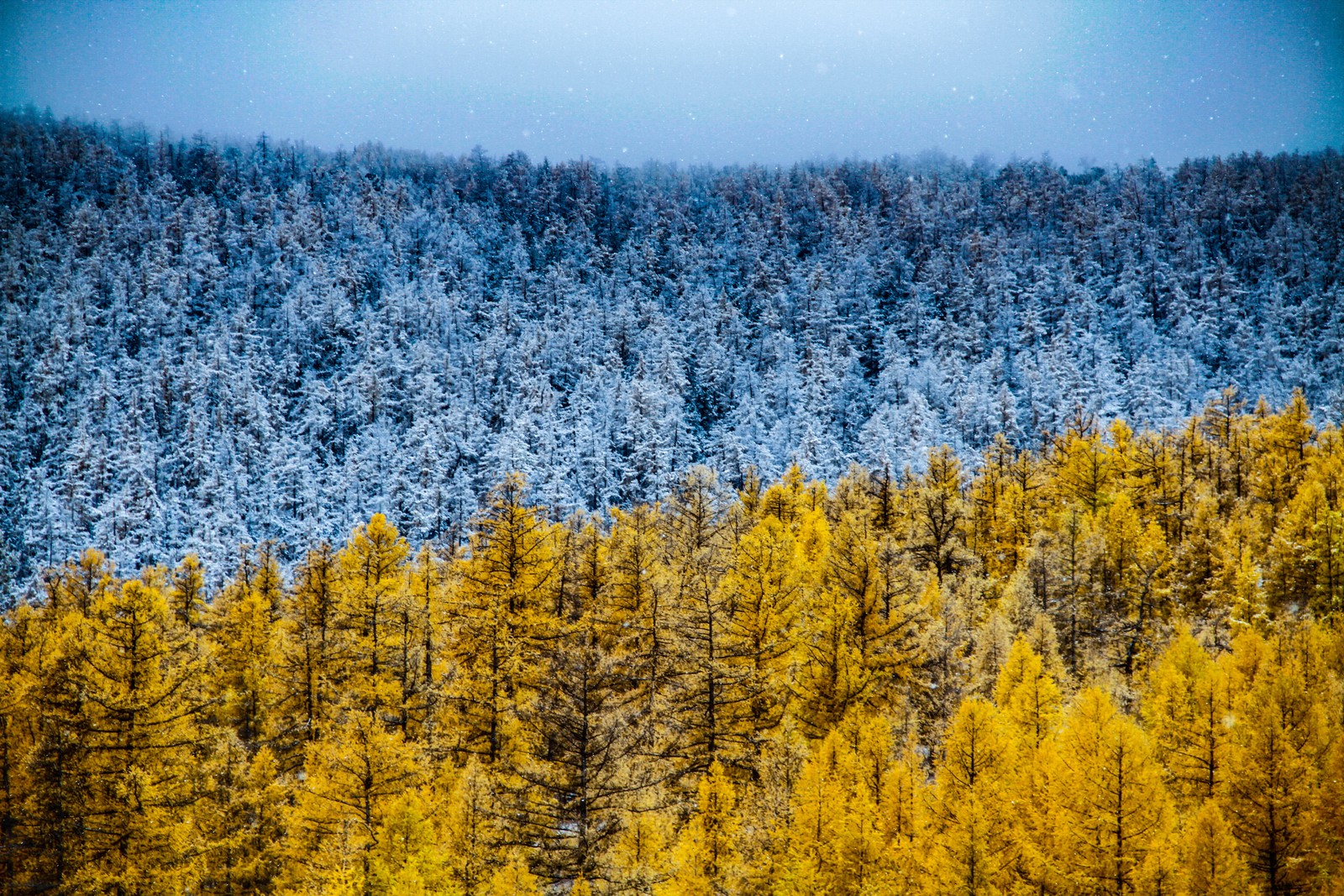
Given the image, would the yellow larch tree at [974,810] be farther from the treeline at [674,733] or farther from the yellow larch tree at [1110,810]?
the yellow larch tree at [1110,810]

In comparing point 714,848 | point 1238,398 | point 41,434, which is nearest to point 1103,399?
point 1238,398

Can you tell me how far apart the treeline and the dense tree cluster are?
5454 centimetres

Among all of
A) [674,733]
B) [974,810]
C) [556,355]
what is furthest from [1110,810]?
[556,355]

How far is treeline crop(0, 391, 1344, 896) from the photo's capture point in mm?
22516

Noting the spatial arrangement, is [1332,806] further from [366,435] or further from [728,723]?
[366,435]

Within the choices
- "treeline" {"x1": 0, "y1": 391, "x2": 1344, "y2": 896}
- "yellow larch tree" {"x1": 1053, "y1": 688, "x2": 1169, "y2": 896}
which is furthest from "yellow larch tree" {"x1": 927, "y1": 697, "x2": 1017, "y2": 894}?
"yellow larch tree" {"x1": 1053, "y1": 688, "x2": 1169, "y2": 896}

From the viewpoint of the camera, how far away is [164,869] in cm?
2477

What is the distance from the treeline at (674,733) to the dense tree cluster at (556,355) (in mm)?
54542

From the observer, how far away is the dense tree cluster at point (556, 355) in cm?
10856

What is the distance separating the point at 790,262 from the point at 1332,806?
574 ft

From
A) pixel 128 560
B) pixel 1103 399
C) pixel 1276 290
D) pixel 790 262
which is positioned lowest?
pixel 128 560

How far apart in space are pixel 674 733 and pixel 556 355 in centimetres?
12723

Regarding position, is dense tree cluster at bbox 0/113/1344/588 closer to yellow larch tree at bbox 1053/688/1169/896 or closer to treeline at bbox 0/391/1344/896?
treeline at bbox 0/391/1344/896

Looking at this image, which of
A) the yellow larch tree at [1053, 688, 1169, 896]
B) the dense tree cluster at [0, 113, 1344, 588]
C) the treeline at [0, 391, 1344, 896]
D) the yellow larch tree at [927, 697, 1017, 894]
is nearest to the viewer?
the yellow larch tree at [1053, 688, 1169, 896]
